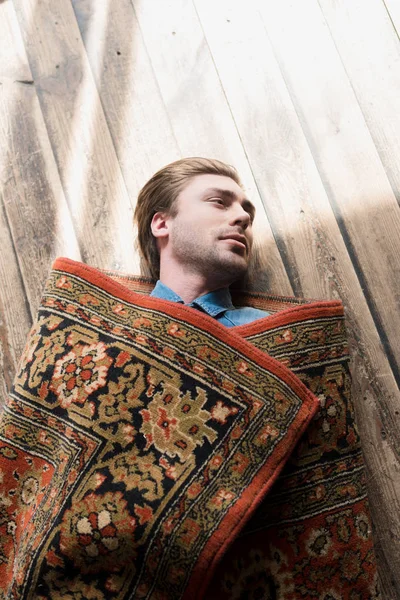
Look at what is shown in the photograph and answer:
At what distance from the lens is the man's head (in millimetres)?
1376

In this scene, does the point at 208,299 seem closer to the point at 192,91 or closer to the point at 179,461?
the point at 179,461

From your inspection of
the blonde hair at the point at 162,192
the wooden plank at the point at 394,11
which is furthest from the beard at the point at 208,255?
the wooden plank at the point at 394,11

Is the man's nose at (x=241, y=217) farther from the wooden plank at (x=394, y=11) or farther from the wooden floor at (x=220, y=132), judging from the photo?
the wooden plank at (x=394, y=11)

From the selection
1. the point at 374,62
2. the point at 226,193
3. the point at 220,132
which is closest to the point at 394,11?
the point at 374,62

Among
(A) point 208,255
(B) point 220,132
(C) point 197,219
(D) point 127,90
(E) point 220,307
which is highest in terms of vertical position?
(D) point 127,90

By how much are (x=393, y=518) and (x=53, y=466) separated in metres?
0.86

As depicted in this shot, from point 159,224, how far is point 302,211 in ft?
1.43

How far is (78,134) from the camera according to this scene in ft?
5.41

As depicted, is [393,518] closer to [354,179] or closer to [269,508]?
[269,508]

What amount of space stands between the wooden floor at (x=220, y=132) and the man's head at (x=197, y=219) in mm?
87

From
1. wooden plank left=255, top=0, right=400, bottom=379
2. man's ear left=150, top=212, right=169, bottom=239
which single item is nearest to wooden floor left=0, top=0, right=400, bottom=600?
wooden plank left=255, top=0, right=400, bottom=379

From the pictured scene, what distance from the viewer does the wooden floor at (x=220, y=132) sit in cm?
151

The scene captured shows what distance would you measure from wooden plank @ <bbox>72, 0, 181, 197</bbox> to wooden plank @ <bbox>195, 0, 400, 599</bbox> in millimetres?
228

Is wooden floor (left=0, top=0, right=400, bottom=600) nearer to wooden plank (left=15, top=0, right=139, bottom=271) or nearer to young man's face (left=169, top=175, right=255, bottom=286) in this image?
wooden plank (left=15, top=0, right=139, bottom=271)
